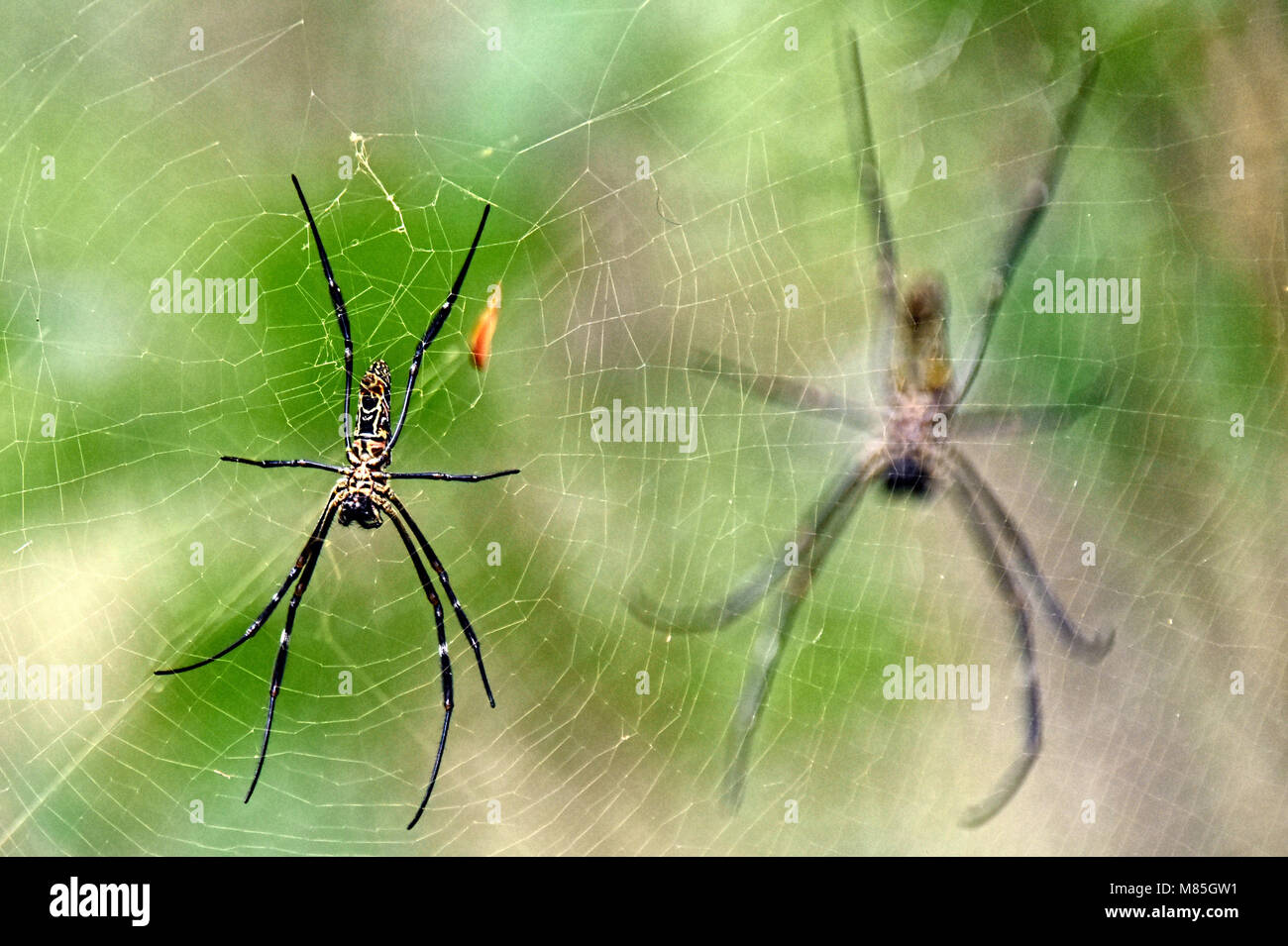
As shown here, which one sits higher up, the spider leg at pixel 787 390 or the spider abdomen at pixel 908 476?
the spider leg at pixel 787 390

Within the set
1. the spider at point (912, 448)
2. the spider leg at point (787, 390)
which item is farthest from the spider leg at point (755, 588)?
the spider leg at point (787, 390)

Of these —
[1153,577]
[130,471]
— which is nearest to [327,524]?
[130,471]

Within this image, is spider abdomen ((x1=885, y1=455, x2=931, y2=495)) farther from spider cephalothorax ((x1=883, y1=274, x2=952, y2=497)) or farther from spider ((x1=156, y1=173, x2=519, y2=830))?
Answer: spider ((x1=156, y1=173, x2=519, y2=830))

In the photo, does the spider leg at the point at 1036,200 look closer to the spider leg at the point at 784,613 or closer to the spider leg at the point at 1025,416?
the spider leg at the point at 1025,416

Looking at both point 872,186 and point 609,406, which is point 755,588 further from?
point 872,186

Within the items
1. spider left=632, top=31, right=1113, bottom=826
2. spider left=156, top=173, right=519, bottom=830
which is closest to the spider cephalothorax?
spider left=632, top=31, right=1113, bottom=826

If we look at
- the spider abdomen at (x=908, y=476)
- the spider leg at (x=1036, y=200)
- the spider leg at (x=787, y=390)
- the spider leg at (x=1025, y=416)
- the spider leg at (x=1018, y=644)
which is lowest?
the spider leg at (x=1018, y=644)

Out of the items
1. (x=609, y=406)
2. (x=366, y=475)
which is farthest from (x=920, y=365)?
(x=366, y=475)
